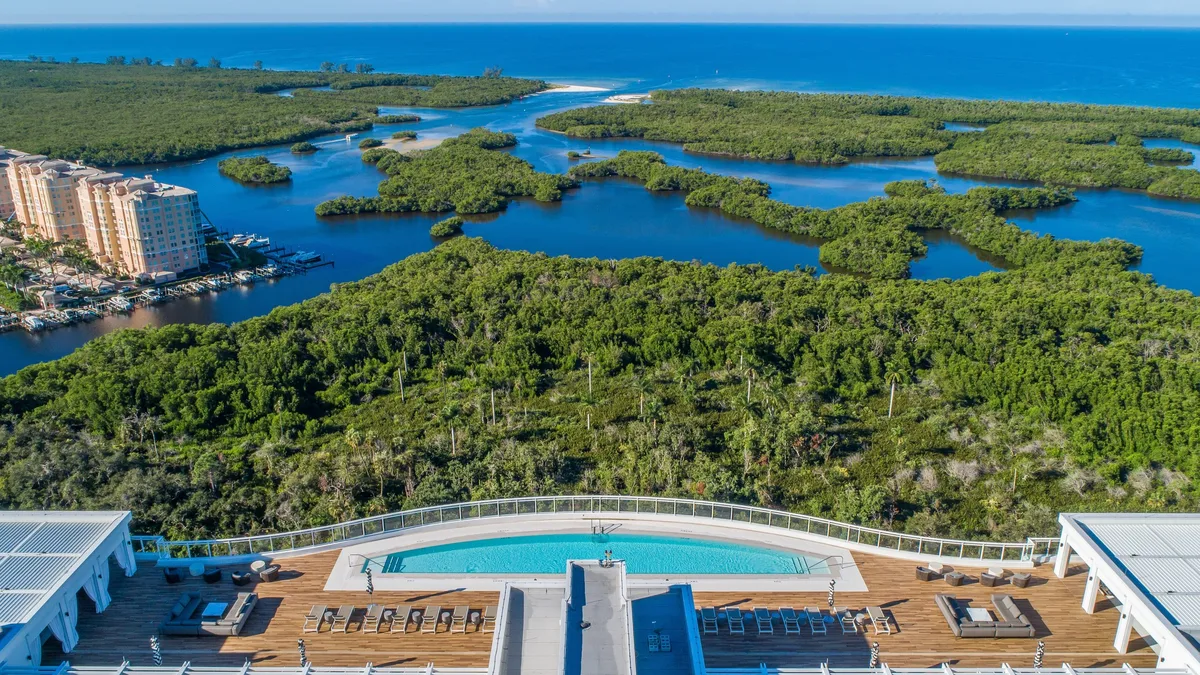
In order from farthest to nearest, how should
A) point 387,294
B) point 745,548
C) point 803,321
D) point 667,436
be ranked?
point 387,294 < point 803,321 < point 667,436 < point 745,548

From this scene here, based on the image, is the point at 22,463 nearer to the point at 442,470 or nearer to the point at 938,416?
the point at 442,470

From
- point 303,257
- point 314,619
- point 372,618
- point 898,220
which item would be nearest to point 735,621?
point 372,618

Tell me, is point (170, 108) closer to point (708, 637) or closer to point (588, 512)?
point (588, 512)

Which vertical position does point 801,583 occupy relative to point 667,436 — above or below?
above

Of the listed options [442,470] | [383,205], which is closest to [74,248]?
[383,205]

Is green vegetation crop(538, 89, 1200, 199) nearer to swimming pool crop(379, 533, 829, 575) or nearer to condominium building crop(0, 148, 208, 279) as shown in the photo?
condominium building crop(0, 148, 208, 279)

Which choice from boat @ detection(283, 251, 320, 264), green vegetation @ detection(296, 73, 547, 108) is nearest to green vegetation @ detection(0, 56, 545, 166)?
green vegetation @ detection(296, 73, 547, 108)

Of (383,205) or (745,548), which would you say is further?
(383,205)

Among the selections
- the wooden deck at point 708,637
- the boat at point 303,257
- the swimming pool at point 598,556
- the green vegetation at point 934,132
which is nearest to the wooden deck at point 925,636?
the wooden deck at point 708,637
